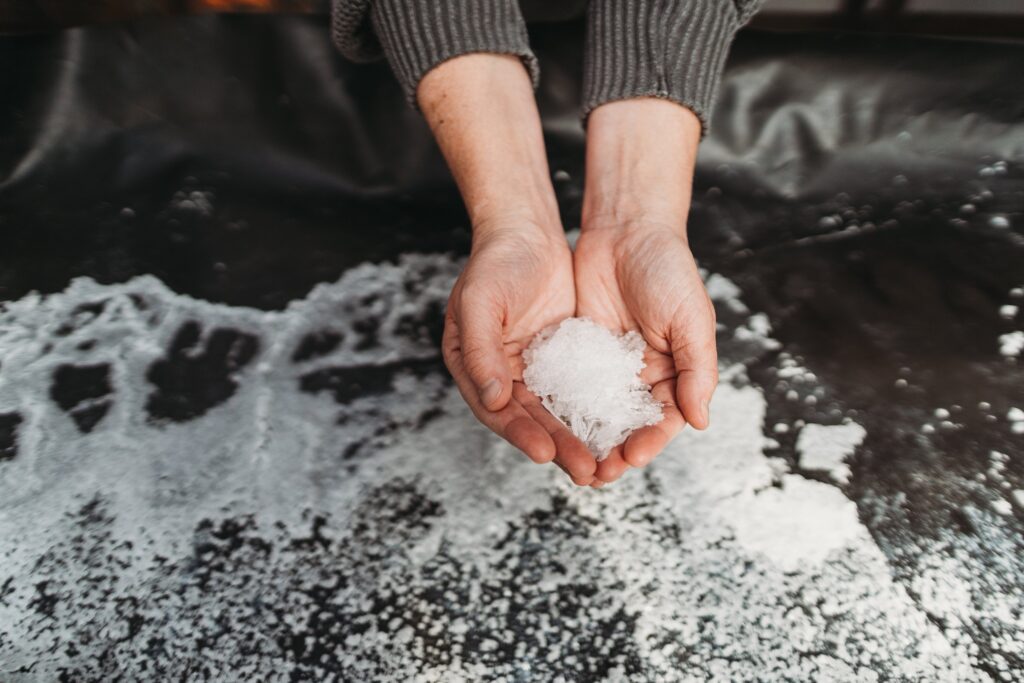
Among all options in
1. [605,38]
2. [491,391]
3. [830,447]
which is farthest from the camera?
[605,38]

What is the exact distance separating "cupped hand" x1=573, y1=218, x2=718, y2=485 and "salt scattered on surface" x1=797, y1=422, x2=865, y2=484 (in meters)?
0.20

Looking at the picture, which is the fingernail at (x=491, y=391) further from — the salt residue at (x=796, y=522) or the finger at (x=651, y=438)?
the salt residue at (x=796, y=522)

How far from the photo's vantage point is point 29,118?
1.42m

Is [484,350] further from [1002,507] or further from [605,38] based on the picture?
[1002,507]

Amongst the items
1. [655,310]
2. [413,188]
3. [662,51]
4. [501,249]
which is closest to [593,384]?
[655,310]

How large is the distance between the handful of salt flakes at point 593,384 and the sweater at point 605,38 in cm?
44

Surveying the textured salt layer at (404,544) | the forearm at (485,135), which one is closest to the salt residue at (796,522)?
the textured salt layer at (404,544)

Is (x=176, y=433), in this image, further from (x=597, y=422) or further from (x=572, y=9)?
(x=572, y=9)

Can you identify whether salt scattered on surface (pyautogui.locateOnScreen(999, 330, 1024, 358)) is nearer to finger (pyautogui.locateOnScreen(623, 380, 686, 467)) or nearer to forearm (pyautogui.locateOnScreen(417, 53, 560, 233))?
finger (pyautogui.locateOnScreen(623, 380, 686, 467))

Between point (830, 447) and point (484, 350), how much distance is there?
0.58 metres

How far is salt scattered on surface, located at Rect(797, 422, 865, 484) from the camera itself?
102cm

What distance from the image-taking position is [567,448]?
799 mm

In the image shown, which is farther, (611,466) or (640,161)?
(640,161)

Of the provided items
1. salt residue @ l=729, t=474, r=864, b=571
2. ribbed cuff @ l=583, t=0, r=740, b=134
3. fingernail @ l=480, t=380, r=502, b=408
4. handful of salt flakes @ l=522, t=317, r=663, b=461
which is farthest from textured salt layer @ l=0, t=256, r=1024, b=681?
ribbed cuff @ l=583, t=0, r=740, b=134
